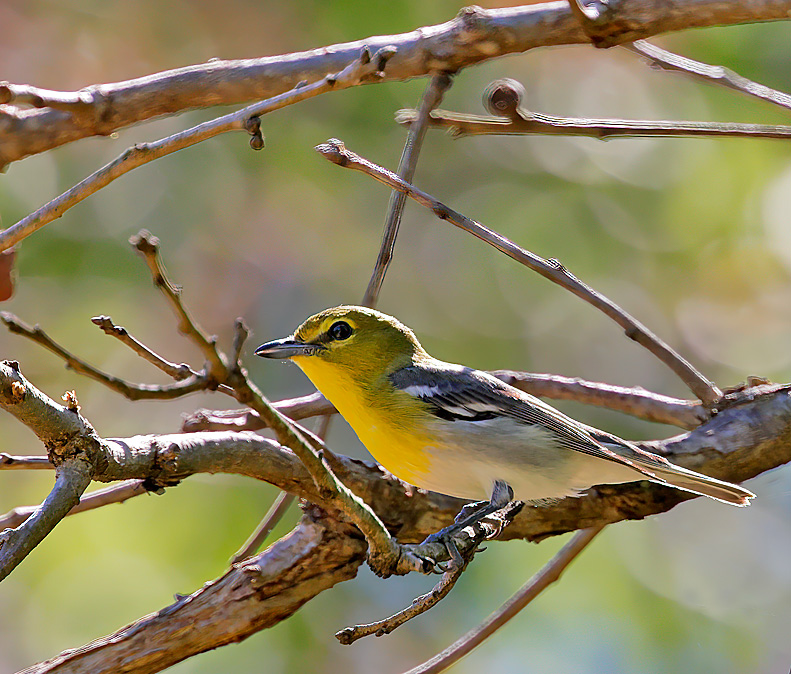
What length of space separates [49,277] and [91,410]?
2.99ft

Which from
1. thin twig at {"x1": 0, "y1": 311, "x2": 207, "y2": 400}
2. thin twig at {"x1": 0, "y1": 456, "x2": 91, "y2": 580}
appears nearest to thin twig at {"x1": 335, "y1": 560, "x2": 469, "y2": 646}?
thin twig at {"x1": 0, "y1": 456, "x2": 91, "y2": 580}

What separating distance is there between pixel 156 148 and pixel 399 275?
437 cm

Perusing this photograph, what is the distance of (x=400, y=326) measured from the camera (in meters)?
3.08

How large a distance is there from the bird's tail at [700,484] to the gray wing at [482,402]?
0.46 feet

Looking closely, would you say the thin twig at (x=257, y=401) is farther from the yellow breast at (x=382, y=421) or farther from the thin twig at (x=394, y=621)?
the yellow breast at (x=382, y=421)

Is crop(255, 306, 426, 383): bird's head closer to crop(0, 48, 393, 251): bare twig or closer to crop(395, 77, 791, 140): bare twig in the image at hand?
crop(395, 77, 791, 140): bare twig

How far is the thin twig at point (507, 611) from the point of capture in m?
2.59

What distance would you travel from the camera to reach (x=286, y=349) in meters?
2.79

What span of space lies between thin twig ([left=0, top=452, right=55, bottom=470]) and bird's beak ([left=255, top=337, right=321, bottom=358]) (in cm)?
85

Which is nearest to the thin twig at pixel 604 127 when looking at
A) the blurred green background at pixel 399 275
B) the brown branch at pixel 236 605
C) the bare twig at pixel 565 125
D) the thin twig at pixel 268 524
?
the bare twig at pixel 565 125

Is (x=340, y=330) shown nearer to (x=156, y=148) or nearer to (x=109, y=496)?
(x=109, y=496)

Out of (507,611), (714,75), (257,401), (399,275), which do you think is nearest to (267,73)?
(714,75)

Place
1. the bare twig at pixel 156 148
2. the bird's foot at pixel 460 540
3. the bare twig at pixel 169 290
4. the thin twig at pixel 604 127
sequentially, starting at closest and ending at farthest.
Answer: the bare twig at pixel 169 290 → the bare twig at pixel 156 148 → the bird's foot at pixel 460 540 → the thin twig at pixel 604 127

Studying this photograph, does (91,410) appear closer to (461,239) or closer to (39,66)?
(39,66)
